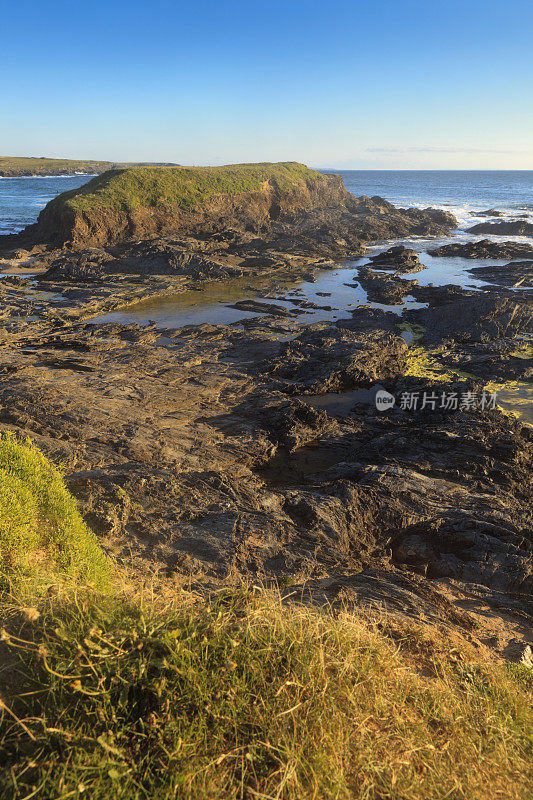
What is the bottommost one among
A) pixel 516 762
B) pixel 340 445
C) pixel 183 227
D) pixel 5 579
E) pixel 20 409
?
pixel 340 445

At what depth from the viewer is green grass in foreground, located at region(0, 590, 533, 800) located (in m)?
2.37

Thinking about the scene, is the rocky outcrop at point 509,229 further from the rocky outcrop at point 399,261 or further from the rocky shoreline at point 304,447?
the rocky shoreline at point 304,447

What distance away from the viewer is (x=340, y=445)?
1366 centimetres

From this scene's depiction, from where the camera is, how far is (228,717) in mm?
2609

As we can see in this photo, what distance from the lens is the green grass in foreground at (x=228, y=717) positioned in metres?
2.37

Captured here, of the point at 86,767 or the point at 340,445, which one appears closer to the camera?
the point at 86,767

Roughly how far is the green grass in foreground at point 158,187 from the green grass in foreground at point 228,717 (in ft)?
169

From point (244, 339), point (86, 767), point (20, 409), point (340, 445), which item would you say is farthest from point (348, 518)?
point (244, 339)

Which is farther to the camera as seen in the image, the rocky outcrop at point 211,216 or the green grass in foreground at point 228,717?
the rocky outcrop at point 211,216

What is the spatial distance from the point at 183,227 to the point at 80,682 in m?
55.8

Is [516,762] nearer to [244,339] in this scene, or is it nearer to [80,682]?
[80,682]

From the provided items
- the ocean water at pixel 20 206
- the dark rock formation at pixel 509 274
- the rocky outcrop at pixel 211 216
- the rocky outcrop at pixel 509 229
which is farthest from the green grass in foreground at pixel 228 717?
the rocky outcrop at pixel 509 229

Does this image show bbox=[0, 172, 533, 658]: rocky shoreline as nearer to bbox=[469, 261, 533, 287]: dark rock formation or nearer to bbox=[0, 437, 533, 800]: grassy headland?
bbox=[0, 437, 533, 800]: grassy headland

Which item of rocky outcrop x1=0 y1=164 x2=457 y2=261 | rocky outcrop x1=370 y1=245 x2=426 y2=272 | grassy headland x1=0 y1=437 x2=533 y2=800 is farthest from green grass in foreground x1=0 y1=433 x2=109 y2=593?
rocky outcrop x1=0 y1=164 x2=457 y2=261
